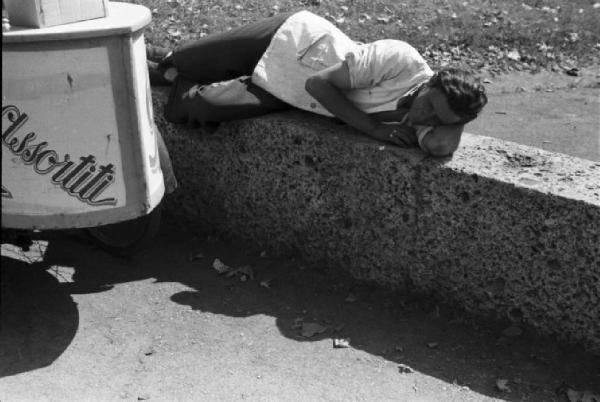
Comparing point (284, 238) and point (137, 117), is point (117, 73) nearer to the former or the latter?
point (137, 117)

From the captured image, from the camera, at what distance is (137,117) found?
11.4 ft

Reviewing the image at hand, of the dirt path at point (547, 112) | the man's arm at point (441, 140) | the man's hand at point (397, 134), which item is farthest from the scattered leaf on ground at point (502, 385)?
the dirt path at point (547, 112)

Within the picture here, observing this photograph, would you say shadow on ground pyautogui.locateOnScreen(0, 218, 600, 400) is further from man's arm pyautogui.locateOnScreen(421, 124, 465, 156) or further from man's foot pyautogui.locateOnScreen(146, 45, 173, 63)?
man's foot pyautogui.locateOnScreen(146, 45, 173, 63)

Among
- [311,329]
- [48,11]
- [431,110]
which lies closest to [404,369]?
[311,329]

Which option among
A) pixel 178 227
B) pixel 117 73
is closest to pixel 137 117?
pixel 117 73

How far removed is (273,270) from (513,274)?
1194 mm

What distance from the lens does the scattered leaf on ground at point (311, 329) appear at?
12.4 ft

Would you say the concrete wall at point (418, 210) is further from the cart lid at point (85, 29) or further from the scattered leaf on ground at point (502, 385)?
the cart lid at point (85, 29)

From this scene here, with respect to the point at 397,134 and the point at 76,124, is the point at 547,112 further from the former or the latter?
the point at 76,124

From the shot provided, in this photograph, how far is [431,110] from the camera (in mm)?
3742

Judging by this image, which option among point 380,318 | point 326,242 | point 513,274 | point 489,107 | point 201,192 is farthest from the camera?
point 489,107

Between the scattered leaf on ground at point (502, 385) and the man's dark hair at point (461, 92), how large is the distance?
1076 millimetres

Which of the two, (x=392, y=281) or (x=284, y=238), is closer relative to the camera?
(x=392, y=281)

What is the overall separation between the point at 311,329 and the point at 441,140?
3.17 ft
